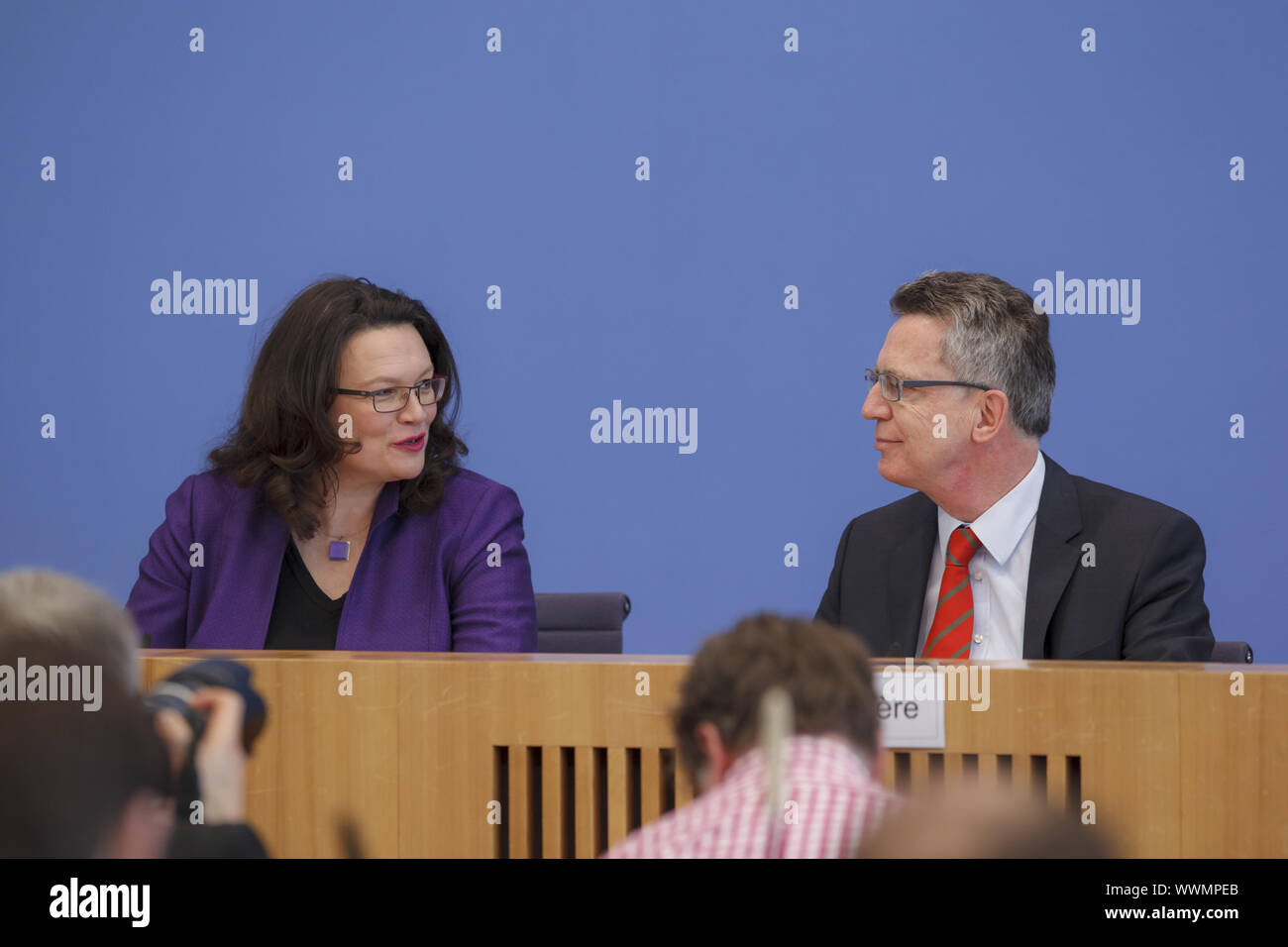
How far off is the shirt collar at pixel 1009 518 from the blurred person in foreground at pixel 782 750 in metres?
1.23

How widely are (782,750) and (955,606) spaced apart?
132 cm

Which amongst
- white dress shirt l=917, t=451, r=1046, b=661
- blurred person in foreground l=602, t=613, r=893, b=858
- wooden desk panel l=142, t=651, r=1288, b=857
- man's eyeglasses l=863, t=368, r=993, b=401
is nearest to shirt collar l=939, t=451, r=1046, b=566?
white dress shirt l=917, t=451, r=1046, b=661

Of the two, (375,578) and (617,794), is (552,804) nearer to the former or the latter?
(617,794)

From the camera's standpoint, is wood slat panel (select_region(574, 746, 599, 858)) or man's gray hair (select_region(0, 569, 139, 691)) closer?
man's gray hair (select_region(0, 569, 139, 691))

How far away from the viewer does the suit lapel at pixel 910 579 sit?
6.92 feet

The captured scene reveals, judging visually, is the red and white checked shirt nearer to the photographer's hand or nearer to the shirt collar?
the photographer's hand

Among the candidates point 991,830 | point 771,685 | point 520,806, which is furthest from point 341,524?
point 991,830

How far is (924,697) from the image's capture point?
1510 millimetres

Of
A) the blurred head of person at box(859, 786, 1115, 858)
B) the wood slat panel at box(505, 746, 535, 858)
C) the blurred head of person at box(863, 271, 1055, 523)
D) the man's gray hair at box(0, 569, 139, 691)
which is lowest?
the wood slat panel at box(505, 746, 535, 858)

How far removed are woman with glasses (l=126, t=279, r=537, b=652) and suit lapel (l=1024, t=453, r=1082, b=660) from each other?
82 cm

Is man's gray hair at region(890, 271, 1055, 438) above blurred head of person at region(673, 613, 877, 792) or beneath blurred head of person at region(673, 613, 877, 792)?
above

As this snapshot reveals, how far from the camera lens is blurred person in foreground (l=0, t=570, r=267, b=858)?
886mm

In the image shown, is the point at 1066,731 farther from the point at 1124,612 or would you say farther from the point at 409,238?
the point at 409,238
